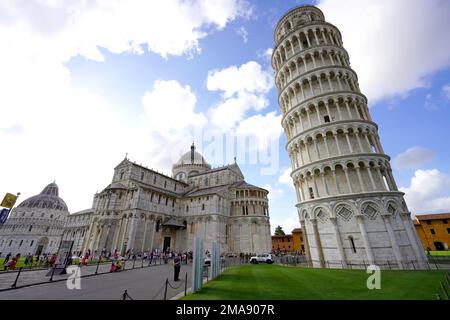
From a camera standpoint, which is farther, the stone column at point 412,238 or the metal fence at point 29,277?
the stone column at point 412,238

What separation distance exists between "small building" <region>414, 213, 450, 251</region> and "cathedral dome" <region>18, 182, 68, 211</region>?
12173 centimetres

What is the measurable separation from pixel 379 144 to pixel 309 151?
7328mm

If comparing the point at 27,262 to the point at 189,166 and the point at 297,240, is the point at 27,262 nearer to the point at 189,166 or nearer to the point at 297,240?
the point at 189,166

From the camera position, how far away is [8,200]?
13.0m

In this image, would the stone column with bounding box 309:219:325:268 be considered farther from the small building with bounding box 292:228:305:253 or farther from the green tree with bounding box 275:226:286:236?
the green tree with bounding box 275:226:286:236

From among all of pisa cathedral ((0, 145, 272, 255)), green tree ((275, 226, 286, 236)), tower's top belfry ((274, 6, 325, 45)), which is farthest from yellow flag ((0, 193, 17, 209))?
green tree ((275, 226, 286, 236))

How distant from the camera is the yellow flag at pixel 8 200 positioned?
12.7 metres

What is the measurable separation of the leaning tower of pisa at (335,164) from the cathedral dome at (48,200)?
99873mm

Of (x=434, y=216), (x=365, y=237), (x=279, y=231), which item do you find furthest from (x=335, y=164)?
(x=279, y=231)

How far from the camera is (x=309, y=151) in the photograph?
22.3 metres

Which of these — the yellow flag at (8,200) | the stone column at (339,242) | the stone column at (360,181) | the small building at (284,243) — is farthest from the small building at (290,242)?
the yellow flag at (8,200)

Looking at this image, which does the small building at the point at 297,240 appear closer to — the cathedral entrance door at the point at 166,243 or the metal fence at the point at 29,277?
the cathedral entrance door at the point at 166,243
